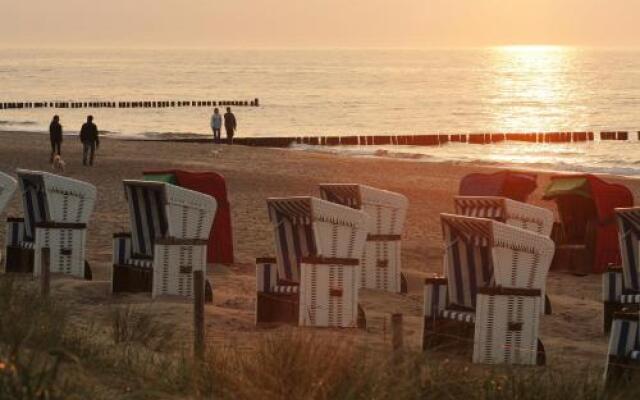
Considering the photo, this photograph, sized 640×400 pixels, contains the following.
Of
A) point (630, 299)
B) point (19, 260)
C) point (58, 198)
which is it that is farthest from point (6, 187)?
point (630, 299)

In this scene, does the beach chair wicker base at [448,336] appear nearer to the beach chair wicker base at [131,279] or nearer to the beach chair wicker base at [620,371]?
the beach chair wicker base at [620,371]

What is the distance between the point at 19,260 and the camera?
14984mm

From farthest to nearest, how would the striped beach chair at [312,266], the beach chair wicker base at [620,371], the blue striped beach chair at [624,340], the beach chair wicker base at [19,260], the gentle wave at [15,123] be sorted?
the gentle wave at [15,123] → the beach chair wicker base at [19,260] → the striped beach chair at [312,266] → the blue striped beach chair at [624,340] → the beach chair wicker base at [620,371]

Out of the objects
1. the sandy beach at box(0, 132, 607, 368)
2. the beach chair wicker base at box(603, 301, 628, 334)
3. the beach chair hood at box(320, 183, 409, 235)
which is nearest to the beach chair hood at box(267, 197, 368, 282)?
the sandy beach at box(0, 132, 607, 368)

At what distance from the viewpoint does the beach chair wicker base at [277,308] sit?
12703 mm

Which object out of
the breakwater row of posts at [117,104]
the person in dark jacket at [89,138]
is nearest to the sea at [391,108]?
the breakwater row of posts at [117,104]

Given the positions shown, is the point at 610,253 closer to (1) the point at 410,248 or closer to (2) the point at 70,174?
(1) the point at 410,248

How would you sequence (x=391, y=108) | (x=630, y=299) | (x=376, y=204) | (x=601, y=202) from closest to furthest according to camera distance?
(x=630, y=299), (x=376, y=204), (x=601, y=202), (x=391, y=108)

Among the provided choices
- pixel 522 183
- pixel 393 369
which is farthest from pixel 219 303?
pixel 393 369

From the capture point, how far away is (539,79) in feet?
522

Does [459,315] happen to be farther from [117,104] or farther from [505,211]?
[117,104]

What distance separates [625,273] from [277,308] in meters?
3.33

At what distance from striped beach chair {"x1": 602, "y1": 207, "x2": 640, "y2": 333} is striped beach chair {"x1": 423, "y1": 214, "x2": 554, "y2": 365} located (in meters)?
1.44

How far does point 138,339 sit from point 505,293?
307 cm
